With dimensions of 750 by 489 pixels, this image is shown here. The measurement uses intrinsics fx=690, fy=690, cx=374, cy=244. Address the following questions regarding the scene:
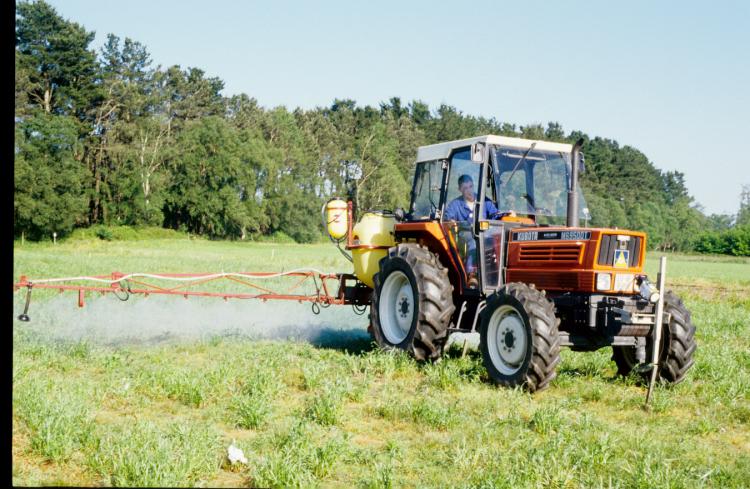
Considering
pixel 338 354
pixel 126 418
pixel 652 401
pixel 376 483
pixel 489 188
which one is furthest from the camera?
pixel 338 354

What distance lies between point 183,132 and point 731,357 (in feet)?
211

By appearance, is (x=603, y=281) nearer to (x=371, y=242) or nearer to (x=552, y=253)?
(x=552, y=253)

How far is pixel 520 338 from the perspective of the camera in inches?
299

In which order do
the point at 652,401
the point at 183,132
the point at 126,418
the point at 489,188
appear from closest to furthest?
the point at 126,418 → the point at 652,401 → the point at 489,188 → the point at 183,132

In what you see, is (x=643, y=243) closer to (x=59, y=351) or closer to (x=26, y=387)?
(x=26, y=387)

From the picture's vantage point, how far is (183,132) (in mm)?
68188

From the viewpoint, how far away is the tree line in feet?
162

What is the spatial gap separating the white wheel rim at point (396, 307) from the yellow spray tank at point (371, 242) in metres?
0.70

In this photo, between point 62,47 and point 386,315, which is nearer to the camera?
point 386,315

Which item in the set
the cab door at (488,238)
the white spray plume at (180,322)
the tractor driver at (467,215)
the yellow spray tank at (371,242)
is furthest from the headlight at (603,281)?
the white spray plume at (180,322)

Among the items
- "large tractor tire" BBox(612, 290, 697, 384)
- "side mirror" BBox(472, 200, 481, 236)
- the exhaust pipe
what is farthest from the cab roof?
"large tractor tire" BBox(612, 290, 697, 384)

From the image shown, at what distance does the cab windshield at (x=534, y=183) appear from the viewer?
8.66 metres

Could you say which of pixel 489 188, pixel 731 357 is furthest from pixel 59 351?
pixel 731 357

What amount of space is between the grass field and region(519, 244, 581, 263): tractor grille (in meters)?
1.44
